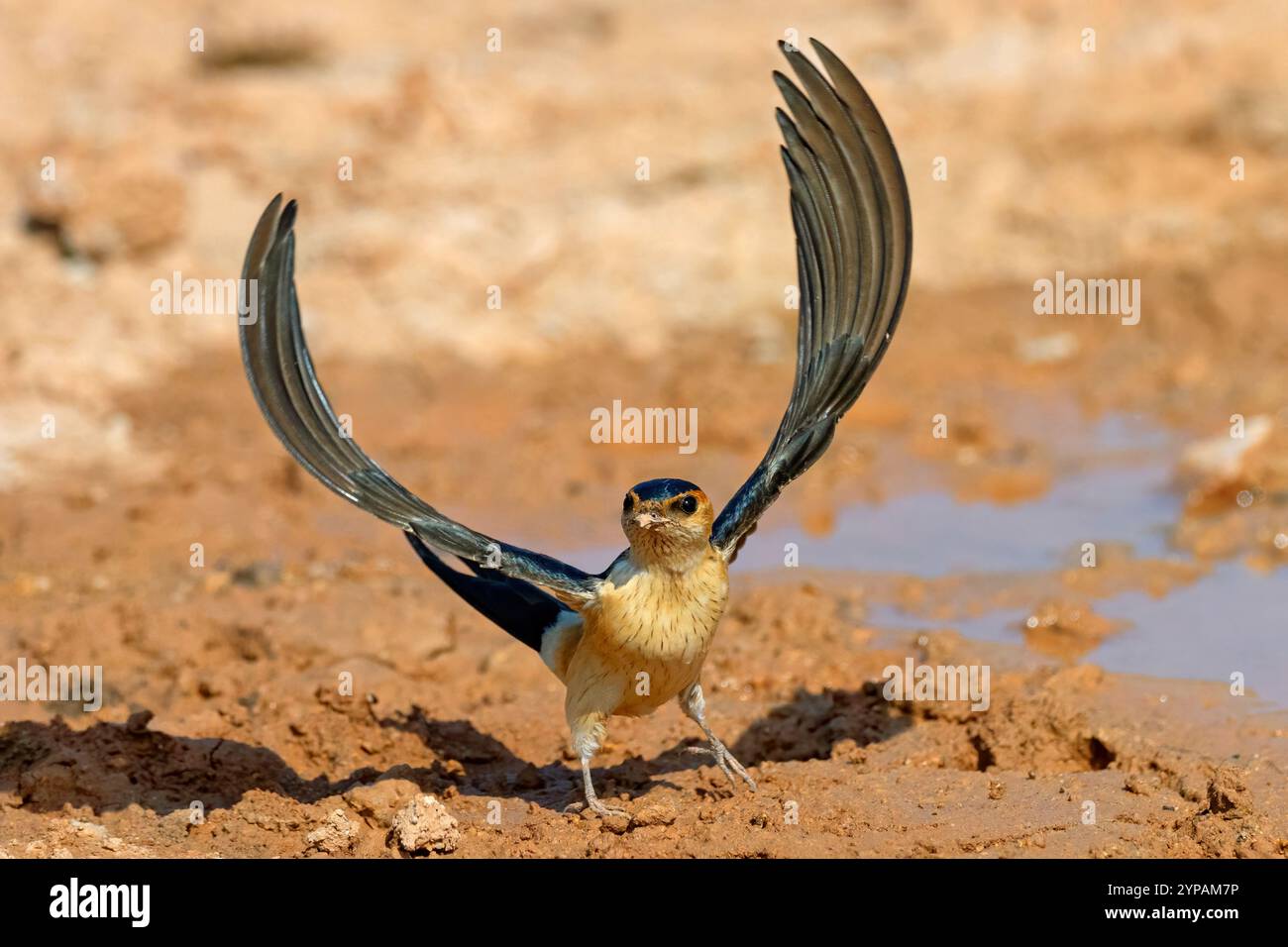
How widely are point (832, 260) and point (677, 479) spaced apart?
900mm

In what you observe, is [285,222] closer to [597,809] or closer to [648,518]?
[648,518]

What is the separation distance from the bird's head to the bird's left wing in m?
0.22

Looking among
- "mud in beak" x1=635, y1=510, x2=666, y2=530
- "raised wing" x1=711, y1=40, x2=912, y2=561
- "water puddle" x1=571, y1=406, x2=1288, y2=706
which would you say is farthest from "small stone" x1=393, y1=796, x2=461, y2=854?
"water puddle" x1=571, y1=406, x2=1288, y2=706

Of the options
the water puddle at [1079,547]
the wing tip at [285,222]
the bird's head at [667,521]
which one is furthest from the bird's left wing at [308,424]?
the water puddle at [1079,547]

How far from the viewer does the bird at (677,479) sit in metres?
4.77

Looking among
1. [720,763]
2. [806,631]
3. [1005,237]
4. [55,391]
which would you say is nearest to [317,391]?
[720,763]

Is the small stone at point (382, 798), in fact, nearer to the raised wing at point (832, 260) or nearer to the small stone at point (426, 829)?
the small stone at point (426, 829)

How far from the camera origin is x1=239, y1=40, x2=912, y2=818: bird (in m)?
4.77

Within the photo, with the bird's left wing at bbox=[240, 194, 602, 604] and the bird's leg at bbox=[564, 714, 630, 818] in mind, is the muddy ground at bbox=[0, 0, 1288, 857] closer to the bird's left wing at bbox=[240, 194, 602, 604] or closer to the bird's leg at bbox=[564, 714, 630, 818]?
the bird's leg at bbox=[564, 714, 630, 818]

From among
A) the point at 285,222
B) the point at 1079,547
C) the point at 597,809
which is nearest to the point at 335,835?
the point at 597,809

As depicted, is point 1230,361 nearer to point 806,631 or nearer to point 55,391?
point 806,631

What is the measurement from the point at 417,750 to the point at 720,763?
128 cm

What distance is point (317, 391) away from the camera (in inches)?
193

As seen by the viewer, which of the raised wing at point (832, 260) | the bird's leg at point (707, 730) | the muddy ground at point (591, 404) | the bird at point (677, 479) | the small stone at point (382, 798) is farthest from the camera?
the muddy ground at point (591, 404)
